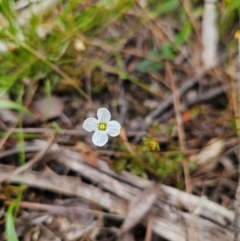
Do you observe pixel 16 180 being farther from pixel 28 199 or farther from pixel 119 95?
pixel 119 95

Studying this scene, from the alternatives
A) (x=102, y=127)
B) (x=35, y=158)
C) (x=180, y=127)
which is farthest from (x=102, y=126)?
(x=180, y=127)

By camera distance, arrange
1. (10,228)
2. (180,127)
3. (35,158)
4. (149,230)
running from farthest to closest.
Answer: (180,127) → (35,158) → (149,230) → (10,228)

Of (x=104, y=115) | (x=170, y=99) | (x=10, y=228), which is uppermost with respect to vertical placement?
(x=170, y=99)

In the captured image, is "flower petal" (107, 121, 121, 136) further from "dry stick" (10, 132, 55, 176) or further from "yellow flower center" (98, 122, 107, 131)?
"dry stick" (10, 132, 55, 176)

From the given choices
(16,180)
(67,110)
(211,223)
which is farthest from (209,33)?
(16,180)

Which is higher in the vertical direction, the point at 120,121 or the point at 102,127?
the point at 120,121

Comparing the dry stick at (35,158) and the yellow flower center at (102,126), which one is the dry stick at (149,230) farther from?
the dry stick at (35,158)

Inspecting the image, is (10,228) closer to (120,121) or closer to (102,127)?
(102,127)

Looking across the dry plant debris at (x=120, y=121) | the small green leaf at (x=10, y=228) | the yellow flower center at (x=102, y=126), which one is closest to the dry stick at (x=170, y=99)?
the dry plant debris at (x=120, y=121)

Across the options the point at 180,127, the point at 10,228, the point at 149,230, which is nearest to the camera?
the point at 10,228
